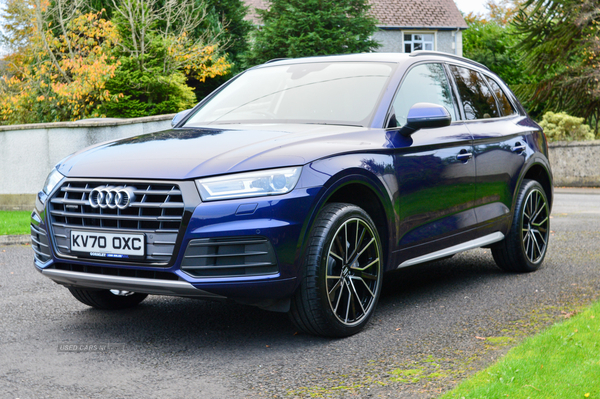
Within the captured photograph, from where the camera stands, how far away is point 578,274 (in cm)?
653

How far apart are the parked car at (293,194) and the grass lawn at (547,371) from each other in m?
1.07

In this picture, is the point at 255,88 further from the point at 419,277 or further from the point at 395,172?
the point at 419,277

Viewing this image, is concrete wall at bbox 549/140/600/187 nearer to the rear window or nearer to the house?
the rear window

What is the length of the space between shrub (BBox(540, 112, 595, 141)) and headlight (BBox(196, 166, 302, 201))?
62.8 ft

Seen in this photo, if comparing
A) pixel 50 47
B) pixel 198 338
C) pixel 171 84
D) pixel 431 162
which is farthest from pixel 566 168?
pixel 198 338

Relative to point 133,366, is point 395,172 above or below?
above

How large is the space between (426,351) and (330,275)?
0.71 meters

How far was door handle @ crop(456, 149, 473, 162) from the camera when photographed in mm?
5489

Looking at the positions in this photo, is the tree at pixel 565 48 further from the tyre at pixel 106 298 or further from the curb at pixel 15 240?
the tyre at pixel 106 298

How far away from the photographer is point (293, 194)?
13.2 ft

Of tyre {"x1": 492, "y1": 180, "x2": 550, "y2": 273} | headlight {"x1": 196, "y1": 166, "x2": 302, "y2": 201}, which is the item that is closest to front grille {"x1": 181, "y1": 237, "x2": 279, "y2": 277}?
headlight {"x1": 196, "y1": 166, "x2": 302, "y2": 201}

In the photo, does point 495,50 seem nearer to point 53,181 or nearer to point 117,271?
point 53,181

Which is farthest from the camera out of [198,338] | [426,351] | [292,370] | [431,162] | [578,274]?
[578,274]

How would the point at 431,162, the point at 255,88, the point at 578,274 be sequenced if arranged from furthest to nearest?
the point at 578,274 < the point at 255,88 < the point at 431,162
